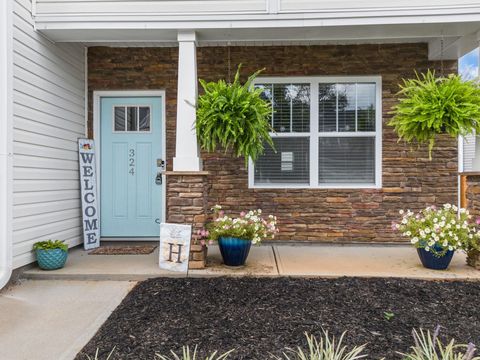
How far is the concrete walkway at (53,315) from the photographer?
241cm

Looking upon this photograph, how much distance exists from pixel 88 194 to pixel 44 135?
1.08 meters

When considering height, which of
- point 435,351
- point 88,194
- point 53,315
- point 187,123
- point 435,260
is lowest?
point 53,315

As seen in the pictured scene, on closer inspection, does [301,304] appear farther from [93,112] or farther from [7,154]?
[93,112]

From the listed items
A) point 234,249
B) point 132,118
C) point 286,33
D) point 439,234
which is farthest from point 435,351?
point 132,118

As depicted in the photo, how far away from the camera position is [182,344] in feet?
7.75

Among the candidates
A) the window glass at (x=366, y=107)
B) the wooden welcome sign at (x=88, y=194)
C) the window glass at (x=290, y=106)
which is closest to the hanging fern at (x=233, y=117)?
the window glass at (x=290, y=106)

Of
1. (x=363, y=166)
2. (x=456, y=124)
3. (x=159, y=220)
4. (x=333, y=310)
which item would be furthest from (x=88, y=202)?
(x=456, y=124)

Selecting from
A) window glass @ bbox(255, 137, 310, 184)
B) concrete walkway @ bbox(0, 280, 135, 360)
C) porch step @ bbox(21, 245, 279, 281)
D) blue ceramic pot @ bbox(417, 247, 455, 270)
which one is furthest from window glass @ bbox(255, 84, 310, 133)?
concrete walkway @ bbox(0, 280, 135, 360)

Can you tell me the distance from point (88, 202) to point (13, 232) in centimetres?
139

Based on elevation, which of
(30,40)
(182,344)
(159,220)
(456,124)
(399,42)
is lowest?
(182,344)

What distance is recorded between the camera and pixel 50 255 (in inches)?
147

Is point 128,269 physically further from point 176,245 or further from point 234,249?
point 234,249

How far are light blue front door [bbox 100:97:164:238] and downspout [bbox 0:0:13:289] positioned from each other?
1682 millimetres

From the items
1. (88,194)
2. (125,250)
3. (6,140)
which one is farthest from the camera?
(88,194)
